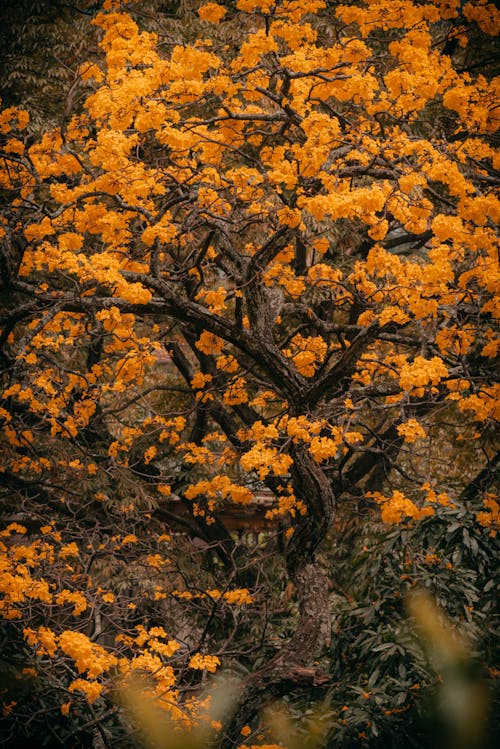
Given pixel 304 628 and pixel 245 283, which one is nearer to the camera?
pixel 245 283

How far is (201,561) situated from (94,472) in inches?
80.5

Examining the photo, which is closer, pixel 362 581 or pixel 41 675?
pixel 41 675

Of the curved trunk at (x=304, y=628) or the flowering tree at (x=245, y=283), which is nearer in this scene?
the flowering tree at (x=245, y=283)

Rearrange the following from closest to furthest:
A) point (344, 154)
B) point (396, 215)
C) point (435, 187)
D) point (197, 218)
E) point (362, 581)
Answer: point (396, 215) → point (344, 154) → point (197, 218) → point (362, 581) → point (435, 187)

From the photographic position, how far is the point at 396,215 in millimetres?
4832

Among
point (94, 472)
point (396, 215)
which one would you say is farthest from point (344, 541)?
point (396, 215)

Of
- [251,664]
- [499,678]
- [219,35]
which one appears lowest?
[251,664]

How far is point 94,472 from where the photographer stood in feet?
22.2

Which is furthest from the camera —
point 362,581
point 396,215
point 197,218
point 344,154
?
point 362,581

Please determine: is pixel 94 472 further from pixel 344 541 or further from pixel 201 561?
pixel 344 541

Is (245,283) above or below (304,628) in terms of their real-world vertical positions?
above

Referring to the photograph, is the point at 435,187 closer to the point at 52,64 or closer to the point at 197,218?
the point at 197,218

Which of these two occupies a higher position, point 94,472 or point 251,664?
point 94,472

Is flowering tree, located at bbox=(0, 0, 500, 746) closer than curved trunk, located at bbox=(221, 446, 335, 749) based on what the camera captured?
Yes
